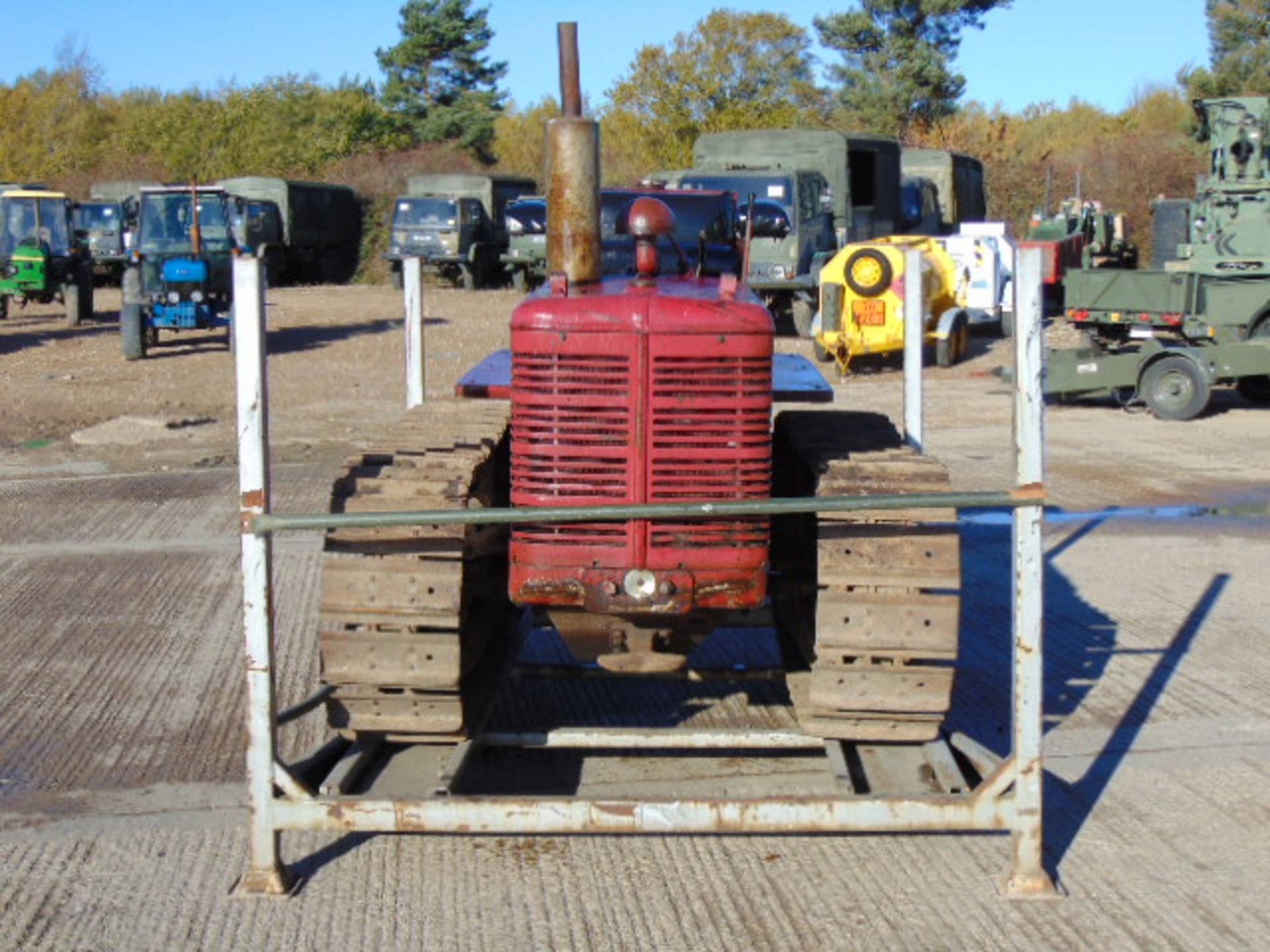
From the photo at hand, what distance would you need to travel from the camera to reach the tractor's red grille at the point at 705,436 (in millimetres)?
5000

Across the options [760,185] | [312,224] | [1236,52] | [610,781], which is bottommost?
[610,781]

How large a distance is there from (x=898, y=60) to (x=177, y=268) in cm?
3436

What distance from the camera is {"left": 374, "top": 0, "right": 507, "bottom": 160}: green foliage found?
209 feet

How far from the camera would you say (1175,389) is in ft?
50.4

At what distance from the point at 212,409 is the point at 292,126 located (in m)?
42.5

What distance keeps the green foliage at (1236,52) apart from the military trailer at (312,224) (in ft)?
69.5

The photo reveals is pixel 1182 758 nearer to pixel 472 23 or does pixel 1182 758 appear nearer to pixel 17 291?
pixel 17 291

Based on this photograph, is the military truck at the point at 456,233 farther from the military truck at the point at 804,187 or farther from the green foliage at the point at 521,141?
the green foliage at the point at 521,141

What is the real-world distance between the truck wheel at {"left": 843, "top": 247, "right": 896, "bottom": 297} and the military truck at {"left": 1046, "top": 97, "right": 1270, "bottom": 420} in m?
2.68

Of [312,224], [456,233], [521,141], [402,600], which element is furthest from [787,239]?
[521,141]

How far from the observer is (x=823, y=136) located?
2608 centimetres

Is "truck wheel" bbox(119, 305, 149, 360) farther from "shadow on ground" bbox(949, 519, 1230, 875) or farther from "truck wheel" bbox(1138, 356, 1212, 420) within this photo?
"shadow on ground" bbox(949, 519, 1230, 875)

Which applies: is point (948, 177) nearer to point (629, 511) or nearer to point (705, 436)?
point (705, 436)

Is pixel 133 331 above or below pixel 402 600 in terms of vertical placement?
above
